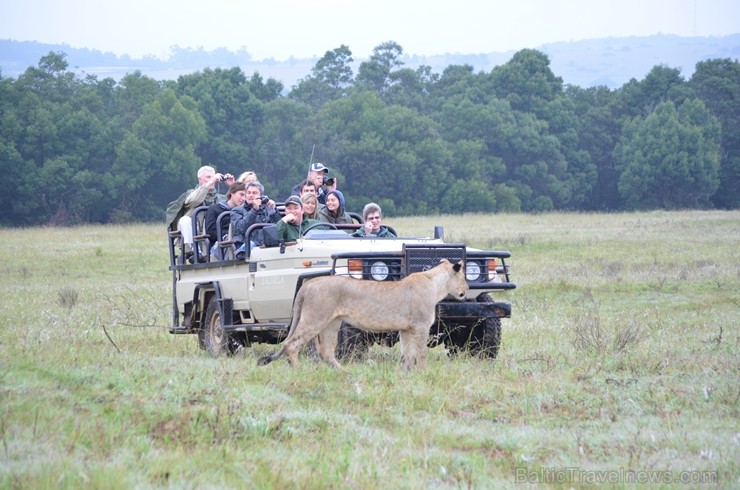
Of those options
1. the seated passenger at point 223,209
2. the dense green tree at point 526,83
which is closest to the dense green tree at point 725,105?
the dense green tree at point 526,83

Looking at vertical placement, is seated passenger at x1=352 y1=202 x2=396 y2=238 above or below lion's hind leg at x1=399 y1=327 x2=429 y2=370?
above

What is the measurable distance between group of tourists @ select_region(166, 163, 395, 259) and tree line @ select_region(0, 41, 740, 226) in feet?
137

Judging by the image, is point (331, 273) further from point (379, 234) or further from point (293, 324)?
point (379, 234)

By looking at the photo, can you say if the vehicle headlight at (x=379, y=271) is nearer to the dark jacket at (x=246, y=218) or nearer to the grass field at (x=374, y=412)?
the grass field at (x=374, y=412)

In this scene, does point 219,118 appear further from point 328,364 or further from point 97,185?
point 328,364

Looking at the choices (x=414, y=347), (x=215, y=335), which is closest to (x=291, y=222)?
(x=215, y=335)

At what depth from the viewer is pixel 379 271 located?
35.3 ft

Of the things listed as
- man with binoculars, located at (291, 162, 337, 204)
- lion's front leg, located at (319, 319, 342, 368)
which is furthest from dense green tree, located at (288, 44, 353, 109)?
lion's front leg, located at (319, 319, 342, 368)

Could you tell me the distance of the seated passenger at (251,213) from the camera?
39.6 ft

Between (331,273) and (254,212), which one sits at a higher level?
(254,212)

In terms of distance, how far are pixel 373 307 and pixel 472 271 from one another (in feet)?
4.66

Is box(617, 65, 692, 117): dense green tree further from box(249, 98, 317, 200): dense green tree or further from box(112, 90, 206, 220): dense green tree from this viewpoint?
box(112, 90, 206, 220): dense green tree

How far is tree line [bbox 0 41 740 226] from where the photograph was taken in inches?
2188

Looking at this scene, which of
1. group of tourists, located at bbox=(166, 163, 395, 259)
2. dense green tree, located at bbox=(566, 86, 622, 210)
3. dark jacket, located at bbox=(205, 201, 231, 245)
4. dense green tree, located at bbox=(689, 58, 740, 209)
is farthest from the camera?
dense green tree, located at bbox=(566, 86, 622, 210)
